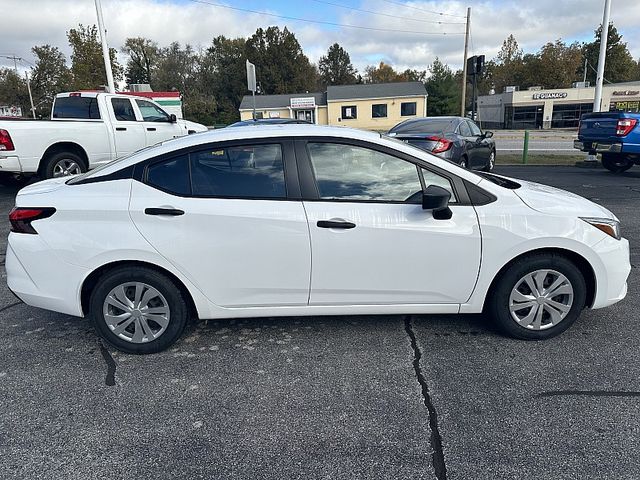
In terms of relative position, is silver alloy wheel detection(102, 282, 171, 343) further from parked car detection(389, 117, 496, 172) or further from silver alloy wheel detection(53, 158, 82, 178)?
silver alloy wheel detection(53, 158, 82, 178)

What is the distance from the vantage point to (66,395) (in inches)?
111

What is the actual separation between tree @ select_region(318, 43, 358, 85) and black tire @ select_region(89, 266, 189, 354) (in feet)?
276

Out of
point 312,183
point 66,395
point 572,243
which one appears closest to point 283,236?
point 312,183

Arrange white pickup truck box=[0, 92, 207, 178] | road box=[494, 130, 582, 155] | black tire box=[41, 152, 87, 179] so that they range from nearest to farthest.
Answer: white pickup truck box=[0, 92, 207, 178], black tire box=[41, 152, 87, 179], road box=[494, 130, 582, 155]

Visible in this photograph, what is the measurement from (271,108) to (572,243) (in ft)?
155

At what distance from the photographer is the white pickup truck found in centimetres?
826

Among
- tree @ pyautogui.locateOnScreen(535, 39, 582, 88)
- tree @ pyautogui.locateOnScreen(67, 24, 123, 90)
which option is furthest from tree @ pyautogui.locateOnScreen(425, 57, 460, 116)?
tree @ pyautogui.locateOnScreen(67, 24, 123, 90)

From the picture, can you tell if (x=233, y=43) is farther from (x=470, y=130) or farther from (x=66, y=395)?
(x=66, y=395)

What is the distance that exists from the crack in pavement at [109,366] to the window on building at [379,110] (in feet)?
148

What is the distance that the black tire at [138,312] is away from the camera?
123 inches

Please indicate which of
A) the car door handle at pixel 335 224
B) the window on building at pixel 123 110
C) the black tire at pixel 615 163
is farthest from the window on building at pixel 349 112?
the car door handle at pixel 335 224

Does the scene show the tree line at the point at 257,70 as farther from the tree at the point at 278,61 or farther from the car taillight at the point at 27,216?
the car taillight at the point at 27,216

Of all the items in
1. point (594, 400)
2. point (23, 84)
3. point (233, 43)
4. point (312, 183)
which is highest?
point (233, 43)

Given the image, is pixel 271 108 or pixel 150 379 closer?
pixel 150 379
